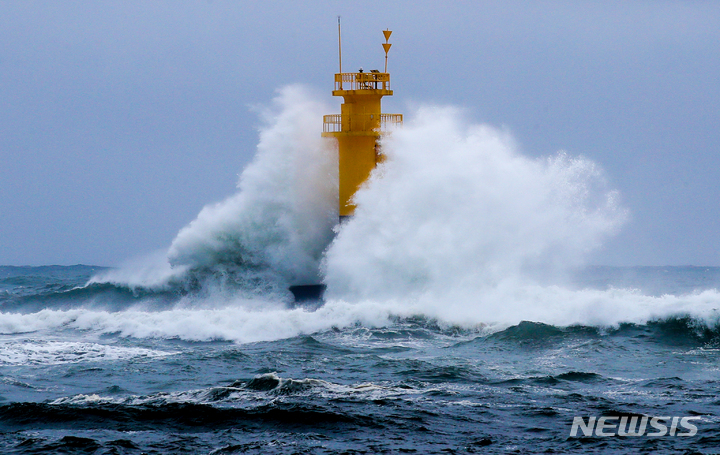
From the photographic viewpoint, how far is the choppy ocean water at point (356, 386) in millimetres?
7957

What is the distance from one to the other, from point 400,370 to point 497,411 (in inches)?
99.5

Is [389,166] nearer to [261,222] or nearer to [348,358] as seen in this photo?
[261,222]

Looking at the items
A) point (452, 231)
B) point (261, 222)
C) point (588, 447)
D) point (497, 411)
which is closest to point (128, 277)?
point (261, 222)

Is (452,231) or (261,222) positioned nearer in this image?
(452,231)

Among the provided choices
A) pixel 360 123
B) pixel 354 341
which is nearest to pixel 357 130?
pixel 360 123

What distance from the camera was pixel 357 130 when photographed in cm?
2005

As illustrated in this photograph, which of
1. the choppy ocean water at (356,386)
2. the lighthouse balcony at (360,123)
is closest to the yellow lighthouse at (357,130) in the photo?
the lighthouse balcony at (360,123)

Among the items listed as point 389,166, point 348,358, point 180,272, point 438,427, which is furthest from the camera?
point 180,272

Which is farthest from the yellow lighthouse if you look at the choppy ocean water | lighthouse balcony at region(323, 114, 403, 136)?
the choppy ocean water

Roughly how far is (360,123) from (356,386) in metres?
11.0

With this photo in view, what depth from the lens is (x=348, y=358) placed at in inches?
486

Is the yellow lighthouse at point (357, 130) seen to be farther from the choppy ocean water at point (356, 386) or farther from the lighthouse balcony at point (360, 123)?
the choppy ocean water at point (356, 386)

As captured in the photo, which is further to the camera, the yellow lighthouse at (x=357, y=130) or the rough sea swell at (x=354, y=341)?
the yellow lighthouse at (x=357, y=130)

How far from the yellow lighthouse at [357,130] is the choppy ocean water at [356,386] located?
205 inches
